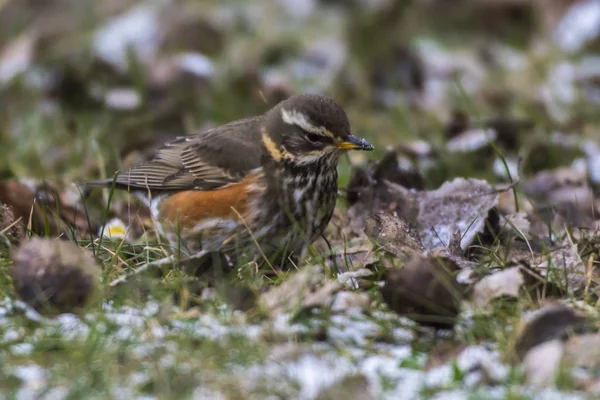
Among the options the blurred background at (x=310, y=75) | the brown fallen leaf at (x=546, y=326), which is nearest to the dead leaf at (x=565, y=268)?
the brown fallen leaf at (x=546, y=326)

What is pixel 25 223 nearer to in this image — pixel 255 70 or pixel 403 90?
pixel 255 70

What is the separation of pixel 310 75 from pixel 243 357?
274 inches

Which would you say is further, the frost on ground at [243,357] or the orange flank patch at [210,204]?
the orange flank patch at [210,204]

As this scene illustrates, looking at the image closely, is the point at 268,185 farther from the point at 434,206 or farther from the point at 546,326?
the point at 546,326

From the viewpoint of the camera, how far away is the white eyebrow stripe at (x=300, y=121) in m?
5.95

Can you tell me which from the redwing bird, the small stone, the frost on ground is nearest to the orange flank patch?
the redwing bird

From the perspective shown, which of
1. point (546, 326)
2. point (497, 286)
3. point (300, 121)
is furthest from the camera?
point (300, 121)

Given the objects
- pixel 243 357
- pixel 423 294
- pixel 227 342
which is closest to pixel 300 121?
pixel 423 294

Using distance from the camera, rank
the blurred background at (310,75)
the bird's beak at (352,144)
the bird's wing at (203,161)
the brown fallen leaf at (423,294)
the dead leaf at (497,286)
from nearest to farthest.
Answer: the brown fallen leaf at (423,294), the dead leaf at (497,286), the bird's beak at (352,144), the bird's wing at (203,161), the blurred background at (310,75)

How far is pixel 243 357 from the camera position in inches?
149

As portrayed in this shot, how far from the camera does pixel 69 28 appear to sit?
11.4 meters

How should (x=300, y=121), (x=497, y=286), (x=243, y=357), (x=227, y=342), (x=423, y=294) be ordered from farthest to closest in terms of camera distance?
(x=300, y=121)
(x=497, y=286)
(x=423, y=294)
(x=227, y=342)
(x=243, y=357)

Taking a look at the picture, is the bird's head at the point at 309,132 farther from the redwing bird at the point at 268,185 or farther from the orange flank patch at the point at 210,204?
the orange flank patch at the point at 210,204

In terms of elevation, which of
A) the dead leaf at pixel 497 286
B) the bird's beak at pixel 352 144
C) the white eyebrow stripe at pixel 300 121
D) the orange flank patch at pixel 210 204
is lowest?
the orange flank patch at pixel 210 204
